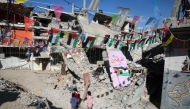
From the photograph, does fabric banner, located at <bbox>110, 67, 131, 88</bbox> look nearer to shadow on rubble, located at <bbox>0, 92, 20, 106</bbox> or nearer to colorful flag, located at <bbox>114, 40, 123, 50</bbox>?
colorful flag, located at <bbox>114, 40, 123, 50</bbox>

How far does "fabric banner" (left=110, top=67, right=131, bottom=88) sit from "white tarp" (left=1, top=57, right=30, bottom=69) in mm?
14375

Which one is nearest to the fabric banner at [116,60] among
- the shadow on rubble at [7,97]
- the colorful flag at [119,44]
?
the colorful flag at [119,44]

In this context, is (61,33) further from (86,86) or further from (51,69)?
(51,69)

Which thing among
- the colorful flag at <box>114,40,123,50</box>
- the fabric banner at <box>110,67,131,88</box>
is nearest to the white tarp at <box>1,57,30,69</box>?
the colorful flag at <box>114,40,123,50</box>

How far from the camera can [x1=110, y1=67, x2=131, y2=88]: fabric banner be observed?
13.8 m

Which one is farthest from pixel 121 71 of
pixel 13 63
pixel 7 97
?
pixel 13 63

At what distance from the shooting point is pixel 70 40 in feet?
37.1

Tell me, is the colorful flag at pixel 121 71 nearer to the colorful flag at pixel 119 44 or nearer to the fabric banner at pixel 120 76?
the fabric banner at pixel 120 76

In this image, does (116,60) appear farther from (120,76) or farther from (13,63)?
(13,63)

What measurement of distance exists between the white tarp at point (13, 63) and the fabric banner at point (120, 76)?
47.2 ft

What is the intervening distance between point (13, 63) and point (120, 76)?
1579cm

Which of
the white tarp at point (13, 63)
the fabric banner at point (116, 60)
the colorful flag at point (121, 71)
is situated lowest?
the white tarp at point (13, 63)

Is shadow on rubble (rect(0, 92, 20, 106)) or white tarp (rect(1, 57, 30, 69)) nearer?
shadow on rubble (rect(0, 92, 20, 106))

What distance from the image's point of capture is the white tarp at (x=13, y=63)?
2156 cm
